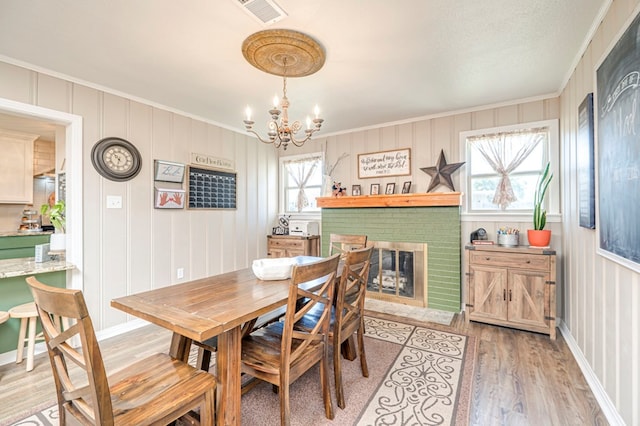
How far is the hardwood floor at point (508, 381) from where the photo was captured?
5.76 feet

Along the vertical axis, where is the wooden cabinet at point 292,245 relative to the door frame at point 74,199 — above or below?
below

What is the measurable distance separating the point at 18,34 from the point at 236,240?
2.96m

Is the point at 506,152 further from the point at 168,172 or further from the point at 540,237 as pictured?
the point at 168,172

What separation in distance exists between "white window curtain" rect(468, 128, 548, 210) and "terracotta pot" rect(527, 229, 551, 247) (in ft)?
1.57

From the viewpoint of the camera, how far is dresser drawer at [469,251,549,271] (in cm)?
282

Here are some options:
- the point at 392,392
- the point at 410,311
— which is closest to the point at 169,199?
the point at 392,392

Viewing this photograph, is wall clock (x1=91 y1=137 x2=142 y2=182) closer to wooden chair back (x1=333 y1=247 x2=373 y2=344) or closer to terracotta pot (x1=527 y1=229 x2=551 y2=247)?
wooden chair back (x1=333 y1=247 x2=373 y2=344)

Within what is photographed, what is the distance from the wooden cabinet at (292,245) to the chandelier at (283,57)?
7.63 feet

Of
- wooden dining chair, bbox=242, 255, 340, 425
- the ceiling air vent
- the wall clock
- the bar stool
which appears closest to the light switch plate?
the wall clock

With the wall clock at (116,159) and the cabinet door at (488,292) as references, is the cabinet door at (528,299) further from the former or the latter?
the wall clock at (116,159)

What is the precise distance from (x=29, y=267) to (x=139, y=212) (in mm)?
988

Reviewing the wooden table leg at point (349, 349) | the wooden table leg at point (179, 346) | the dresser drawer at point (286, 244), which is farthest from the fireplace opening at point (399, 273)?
the wooden table leg at point (179, 346)

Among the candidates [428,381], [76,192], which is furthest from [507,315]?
[76,192]

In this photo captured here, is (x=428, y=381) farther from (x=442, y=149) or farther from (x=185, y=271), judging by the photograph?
(x=185, y=271)
